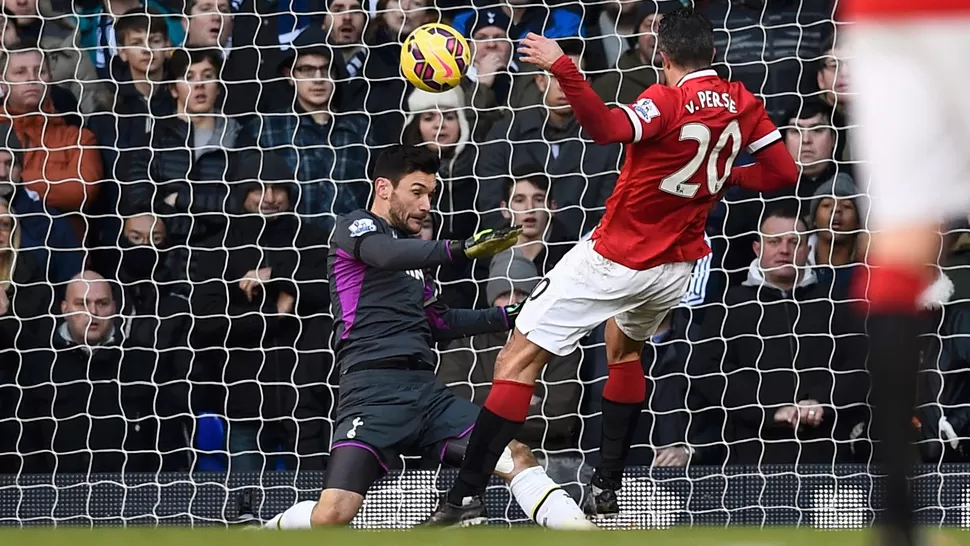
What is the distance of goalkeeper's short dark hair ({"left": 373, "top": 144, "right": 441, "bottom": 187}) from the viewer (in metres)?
5.43

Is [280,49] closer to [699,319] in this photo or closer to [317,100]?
[317,100]

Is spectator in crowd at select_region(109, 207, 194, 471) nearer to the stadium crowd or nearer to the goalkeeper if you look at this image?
the stadium crowd

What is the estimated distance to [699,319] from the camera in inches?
250

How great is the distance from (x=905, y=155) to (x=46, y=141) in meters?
5.37

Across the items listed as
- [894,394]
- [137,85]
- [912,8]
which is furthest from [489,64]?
[894,394]

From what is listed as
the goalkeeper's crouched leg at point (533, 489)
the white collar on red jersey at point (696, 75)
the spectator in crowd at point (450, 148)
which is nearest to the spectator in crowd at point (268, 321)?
the spectator in crowd at point (450, 148)

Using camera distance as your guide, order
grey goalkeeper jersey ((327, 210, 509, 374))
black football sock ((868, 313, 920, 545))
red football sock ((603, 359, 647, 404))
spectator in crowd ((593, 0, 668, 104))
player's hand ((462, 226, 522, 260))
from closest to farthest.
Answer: black football sock ((868, 313, 920, 545)) → player's hand ((462, 226, 522, 260)) → red football sock ((603, 359, 647, 404)) → grey goalkeeper jersey ((327, 210, 509, 374)) → spectator in crowd ((593, 0, 668, 104))

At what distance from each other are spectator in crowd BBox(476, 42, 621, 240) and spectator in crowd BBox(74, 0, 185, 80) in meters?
1.66

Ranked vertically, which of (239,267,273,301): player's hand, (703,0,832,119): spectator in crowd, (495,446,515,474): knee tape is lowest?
(495,446,515,474): knee tape

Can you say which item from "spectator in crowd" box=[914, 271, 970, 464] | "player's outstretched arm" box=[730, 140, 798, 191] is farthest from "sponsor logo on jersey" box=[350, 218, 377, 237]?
"spectator in crowd" box=[914, 271, 970, 464]

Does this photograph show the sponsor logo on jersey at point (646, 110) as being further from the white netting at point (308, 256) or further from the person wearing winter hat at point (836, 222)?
the person wearing winter hat at point (836, 222)

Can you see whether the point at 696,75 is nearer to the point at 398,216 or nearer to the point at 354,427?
the point at 398,216

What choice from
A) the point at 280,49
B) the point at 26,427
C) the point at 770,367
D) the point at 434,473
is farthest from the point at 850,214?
the point at 26,427

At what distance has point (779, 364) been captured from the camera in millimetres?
6293
